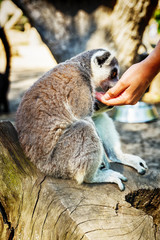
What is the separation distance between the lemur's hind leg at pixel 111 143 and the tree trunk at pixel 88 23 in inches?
109

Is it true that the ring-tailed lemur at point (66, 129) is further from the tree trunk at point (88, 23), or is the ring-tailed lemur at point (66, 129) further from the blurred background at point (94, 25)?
the tree trunk at point (88, 23)

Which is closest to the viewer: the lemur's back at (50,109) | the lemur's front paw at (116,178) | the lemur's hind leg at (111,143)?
the lemur's front paw at (116,178)

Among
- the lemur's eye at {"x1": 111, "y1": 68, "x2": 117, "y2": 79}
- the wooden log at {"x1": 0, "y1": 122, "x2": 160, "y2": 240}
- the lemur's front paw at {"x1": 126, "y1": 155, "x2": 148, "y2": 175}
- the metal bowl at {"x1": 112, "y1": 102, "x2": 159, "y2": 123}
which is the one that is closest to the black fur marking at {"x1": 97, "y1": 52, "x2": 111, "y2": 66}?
the lemur's eye at {"x1": 111, "y1": 68, "x2": 117, "y2": 79}

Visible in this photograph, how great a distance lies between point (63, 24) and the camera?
5.40 m

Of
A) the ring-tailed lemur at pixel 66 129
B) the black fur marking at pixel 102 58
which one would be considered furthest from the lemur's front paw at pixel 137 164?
the black fur marking at pixel 102 58

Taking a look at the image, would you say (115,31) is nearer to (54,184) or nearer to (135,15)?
(135,15)

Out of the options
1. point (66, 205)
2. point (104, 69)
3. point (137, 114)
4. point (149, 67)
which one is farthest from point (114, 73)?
point (66, 205)

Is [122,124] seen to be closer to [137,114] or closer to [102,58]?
[137,114]

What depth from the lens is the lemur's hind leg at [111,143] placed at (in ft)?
9.64

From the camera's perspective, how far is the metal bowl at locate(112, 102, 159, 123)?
16.4 feet

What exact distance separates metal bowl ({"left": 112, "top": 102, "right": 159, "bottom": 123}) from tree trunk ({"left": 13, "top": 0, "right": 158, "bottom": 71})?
154cm

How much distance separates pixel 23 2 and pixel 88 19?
4.59 feet

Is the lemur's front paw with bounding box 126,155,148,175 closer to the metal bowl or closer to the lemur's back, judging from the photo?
the lemur's back

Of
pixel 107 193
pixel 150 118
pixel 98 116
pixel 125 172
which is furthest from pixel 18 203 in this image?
pixel 150 118
